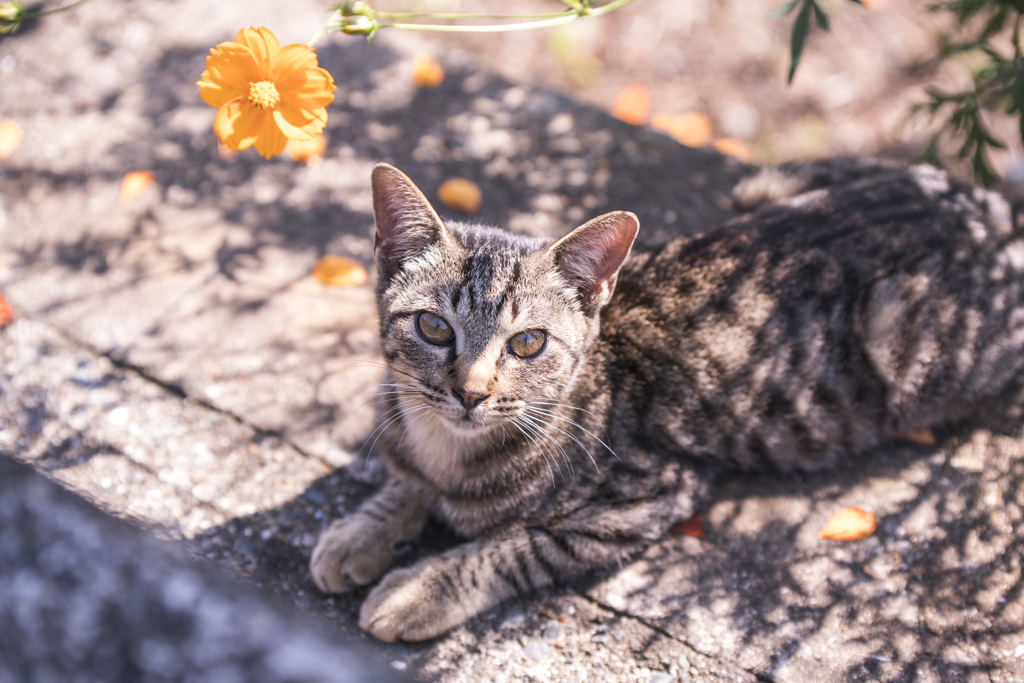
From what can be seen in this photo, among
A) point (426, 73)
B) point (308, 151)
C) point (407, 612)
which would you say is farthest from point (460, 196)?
point (407, 612)

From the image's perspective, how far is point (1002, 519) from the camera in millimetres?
2574

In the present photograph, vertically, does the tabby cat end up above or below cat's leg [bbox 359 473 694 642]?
above

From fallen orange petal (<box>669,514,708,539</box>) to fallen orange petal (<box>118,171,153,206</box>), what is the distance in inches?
125

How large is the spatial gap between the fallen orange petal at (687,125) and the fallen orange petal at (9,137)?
397cm

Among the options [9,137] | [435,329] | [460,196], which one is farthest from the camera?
[9,137]

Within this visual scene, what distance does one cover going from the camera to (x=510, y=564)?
2371mm

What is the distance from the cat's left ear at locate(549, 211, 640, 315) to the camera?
6.73 feet

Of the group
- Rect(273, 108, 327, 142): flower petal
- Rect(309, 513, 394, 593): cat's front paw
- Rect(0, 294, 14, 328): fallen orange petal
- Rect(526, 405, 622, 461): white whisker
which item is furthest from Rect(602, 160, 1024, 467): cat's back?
Rect(0, 294, 14, 328): fallen orange petal

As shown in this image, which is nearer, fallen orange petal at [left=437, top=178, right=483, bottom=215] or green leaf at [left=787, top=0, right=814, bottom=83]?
green leaf at [left=787, top=0, right=814, bottom=83]

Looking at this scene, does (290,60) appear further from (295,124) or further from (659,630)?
(659,630)

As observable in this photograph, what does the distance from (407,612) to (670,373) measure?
1.30m

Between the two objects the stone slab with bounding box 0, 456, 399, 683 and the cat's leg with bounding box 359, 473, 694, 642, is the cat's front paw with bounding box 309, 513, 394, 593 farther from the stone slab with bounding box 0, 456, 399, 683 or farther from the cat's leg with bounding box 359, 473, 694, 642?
Answer: the stone slab with bounding box 0, 456, 399, 683

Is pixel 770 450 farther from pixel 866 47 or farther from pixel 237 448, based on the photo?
pixel 866 47

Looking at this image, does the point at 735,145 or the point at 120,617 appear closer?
the point at 120,617
